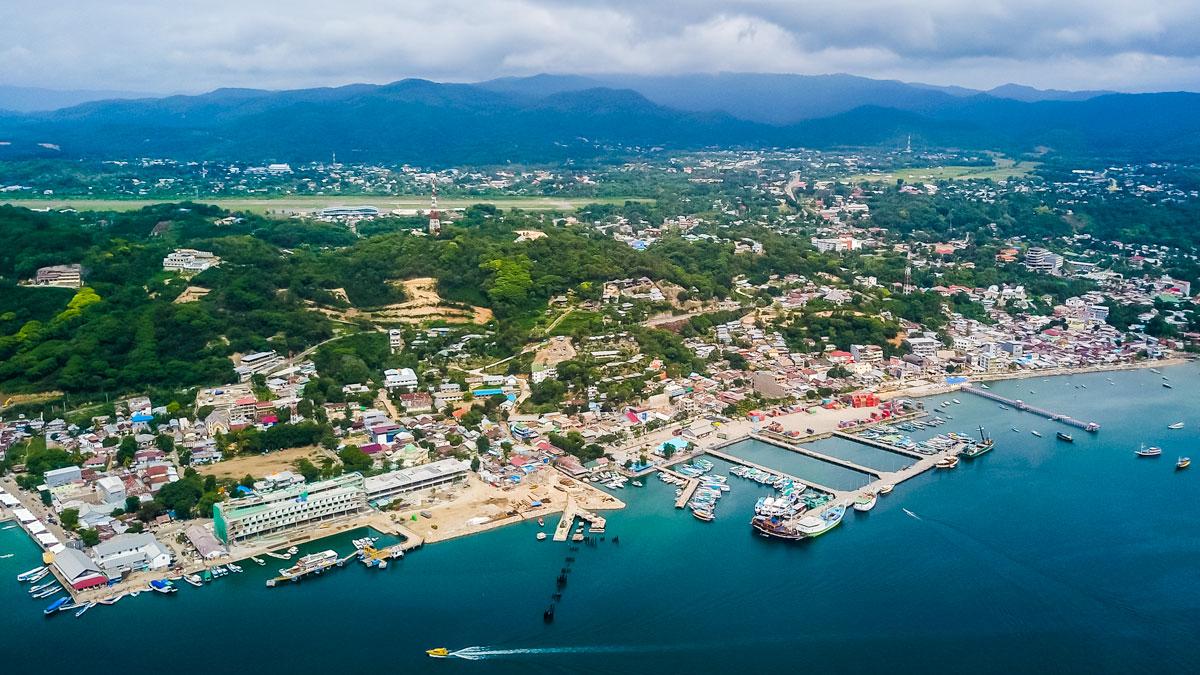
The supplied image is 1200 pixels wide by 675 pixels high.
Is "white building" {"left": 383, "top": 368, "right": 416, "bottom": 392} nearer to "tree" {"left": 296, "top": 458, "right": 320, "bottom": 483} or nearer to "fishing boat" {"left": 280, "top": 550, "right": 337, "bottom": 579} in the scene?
"tree" {"left": 296, "top": 458, "right": 320, "bottom": 483}

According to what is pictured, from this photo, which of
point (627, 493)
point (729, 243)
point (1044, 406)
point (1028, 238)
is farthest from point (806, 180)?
point (627, 493)

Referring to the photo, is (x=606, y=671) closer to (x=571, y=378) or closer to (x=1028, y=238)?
(x=571, y=378)

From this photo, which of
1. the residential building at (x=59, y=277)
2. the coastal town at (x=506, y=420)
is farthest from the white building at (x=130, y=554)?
the residential building at (x=59, y=277)

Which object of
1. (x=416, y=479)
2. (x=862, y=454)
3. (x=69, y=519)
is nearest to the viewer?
(x=69, y=519)

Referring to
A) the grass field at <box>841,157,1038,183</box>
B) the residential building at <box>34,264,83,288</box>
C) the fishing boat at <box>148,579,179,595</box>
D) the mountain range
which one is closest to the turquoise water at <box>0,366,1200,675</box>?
the fishing boat at <box>148,579,179,595</box>

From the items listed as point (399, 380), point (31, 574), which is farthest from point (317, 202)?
point (31, 574)

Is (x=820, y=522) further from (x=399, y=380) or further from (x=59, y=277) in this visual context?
(x=59, y=277)

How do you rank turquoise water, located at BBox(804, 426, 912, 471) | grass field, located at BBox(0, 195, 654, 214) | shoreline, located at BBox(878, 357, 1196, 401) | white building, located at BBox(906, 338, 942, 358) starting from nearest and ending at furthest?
turquoise water, located at BBox(804, 426, 912, 471), shoreline, located at BBox(878, 357, 1196, 401), white building, located at BBox(906, 338, 942, 358), grass field, located at BBox(0, 195, 654, 214)
